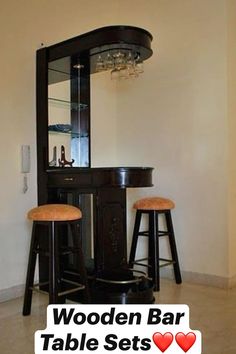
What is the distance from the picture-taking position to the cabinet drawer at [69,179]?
9.43ft

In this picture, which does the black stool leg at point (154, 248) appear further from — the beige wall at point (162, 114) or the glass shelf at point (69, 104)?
the glass shelf at point (69, 104)

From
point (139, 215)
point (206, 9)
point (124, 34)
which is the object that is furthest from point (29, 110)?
point (206, 9)

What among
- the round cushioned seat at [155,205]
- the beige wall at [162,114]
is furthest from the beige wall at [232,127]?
the round cushioned seat at [155,205]

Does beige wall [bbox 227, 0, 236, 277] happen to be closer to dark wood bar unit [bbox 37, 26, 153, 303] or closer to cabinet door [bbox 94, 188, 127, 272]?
dark wood bar unit [bbox 37, 26, 153, 303]

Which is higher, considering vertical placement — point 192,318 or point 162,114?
point 162,114

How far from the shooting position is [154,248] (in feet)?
11.0

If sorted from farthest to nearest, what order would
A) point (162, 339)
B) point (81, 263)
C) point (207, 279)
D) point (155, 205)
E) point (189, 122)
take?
point (189, 122), point (207, 279), point (155, 205), point (81, 263), point (162, 339)

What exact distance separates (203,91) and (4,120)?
5.70 feet

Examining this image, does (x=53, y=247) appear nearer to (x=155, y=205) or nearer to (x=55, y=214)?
(x=55, y=214)

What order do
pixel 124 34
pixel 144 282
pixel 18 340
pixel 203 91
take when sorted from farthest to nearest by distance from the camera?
pixel 203 91 < pixel 144 282 < pixel 124 34 < pixel 18 340

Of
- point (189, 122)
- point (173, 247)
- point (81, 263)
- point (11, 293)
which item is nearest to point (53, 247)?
point (81, 263)

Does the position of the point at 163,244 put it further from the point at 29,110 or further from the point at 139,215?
the point at 29,110

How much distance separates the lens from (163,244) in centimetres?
373

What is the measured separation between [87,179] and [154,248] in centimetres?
94
